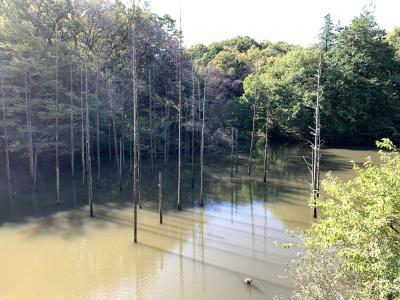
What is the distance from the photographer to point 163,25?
3834 cm

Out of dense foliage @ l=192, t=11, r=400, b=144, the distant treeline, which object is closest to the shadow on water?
the distant treeline

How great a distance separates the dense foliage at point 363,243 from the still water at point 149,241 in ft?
8.15

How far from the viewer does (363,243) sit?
6922 mm

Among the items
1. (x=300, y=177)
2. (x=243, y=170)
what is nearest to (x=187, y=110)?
(x=243, y=170)

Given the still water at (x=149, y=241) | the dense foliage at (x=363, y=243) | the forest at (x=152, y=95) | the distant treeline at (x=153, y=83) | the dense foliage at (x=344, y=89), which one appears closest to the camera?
the dense foliage at (x=363, y=243)

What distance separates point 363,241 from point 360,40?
42.8m

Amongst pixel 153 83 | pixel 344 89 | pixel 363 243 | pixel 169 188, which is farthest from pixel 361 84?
pixel 363 243

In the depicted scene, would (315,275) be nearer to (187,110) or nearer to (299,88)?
(187,110)

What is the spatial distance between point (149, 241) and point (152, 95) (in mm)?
20953

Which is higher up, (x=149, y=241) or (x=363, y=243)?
(x=363, y=243)

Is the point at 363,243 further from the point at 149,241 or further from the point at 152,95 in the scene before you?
the point at 152,95

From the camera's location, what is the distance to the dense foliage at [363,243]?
20.6 ft

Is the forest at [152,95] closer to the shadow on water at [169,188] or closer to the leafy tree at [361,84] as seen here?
the leafy tree at [361,84]

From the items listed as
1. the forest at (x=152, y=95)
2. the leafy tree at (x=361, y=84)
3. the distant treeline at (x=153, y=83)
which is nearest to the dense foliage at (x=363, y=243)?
the forest at (x=152, y=95)
